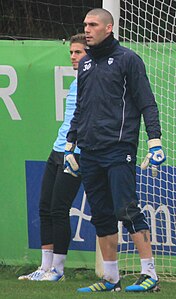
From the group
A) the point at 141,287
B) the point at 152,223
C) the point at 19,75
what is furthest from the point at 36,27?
the point at 141,287

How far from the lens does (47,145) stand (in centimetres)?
882

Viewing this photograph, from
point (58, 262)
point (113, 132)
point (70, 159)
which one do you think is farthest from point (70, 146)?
point (58, 262)

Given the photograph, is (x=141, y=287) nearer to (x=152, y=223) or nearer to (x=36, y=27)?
(x=152, y=223)

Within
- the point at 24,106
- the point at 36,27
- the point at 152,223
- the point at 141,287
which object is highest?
the point at 36,27

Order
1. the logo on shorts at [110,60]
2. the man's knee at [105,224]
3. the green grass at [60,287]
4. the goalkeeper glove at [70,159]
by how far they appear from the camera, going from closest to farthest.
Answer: the green grass at [60,287], the logo on shorts at [110,60], the man's knee at [105,224], the goalkeeper glove at [70,159]

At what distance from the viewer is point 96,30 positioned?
676 centimetres

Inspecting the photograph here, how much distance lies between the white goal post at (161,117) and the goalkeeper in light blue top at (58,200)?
758 millimetres

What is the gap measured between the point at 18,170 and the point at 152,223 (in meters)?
1.40

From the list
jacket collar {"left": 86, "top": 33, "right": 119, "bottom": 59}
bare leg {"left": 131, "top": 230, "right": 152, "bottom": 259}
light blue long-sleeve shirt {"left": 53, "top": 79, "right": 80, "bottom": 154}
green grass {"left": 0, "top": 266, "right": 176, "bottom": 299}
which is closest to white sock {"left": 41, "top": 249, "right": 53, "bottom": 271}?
green grass {"left": 0, "top": 266, "right": 176, "bottom": 299}

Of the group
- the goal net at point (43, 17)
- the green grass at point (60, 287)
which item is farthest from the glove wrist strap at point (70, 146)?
the goal net at point (43, 17)

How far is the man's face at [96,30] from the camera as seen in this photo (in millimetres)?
6738

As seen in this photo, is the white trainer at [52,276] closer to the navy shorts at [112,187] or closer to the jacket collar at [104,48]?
the navy shorts at [112,187]

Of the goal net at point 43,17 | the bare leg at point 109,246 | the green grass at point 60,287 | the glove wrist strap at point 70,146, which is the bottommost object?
the green grass at point 60,287

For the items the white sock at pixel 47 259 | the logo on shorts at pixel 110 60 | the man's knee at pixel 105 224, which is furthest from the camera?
the white sock at pixel 47 259
